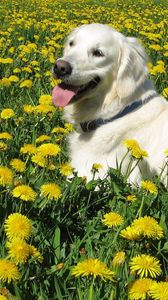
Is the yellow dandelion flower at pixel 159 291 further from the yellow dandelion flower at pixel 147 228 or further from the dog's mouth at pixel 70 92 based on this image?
the dog's mouth at pixel 70 92

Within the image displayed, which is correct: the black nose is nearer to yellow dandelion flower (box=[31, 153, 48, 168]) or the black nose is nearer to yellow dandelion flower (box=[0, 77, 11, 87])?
yellow dandelion flower (box=[31, 153, 48, 168])

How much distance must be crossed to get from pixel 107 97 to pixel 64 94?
1.00 feet

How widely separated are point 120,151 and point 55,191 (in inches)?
52.0

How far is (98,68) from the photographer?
370 cm

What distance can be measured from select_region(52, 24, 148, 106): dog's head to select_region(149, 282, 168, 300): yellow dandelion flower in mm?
2207

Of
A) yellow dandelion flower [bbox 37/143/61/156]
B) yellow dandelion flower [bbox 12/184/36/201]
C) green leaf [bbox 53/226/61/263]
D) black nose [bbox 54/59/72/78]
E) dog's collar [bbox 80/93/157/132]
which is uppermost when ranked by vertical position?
black nose [bbox 54/59/72/78]

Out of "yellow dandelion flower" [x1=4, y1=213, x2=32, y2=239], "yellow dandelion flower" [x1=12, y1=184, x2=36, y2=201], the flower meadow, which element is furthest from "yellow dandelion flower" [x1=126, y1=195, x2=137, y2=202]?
"yellow dandelion flower" [x1=4, y1=213, x2=32, y2=239]

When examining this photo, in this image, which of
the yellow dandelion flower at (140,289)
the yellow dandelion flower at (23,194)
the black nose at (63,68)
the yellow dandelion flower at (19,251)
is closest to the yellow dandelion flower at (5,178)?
the yellow dandelion flower at (23,194)

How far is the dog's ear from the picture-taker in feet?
11.9

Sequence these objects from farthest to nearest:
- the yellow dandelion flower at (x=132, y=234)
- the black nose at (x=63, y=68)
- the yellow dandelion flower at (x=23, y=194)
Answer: the black nose at (x=63, y=68), the yellow dandelion flower at (x=23, y=194), the yellow dandelion flower at (x=132, y=234)

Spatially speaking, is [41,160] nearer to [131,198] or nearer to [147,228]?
[131,198]

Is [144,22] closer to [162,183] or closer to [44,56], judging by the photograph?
[44,56]

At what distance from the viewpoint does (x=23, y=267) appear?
194 cm

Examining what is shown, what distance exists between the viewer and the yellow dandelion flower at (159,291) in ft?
4.95
